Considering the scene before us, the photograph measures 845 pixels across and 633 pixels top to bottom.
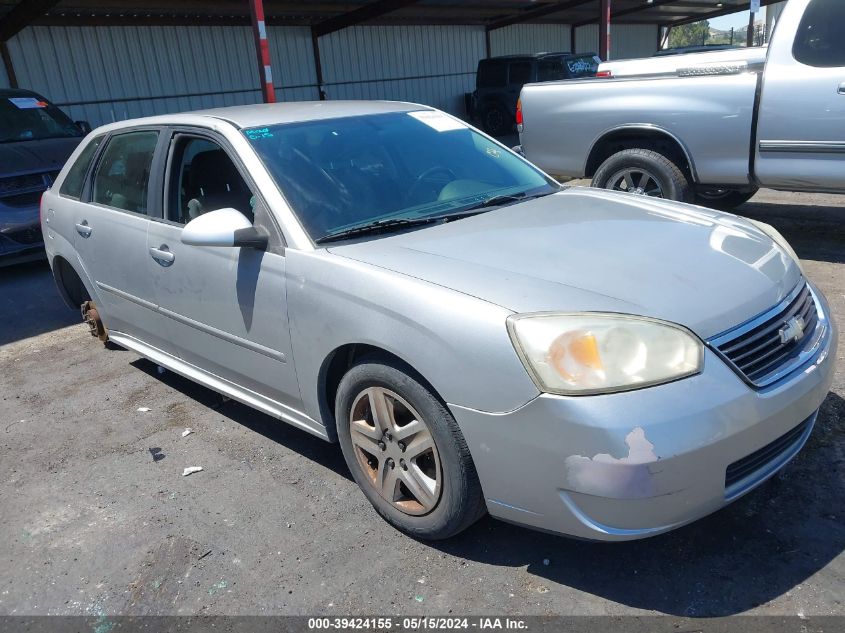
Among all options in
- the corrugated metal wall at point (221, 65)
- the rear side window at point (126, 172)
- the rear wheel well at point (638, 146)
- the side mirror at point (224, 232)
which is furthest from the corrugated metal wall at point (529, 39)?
the side mirror at point (224, 232)

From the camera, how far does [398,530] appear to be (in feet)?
9.49

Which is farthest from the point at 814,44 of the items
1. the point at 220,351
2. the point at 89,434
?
the point at 89,434

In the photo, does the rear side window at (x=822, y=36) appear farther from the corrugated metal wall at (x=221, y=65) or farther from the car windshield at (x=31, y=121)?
the corrugated metal wall at (x=221, y=65)

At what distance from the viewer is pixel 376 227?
306 centimetres

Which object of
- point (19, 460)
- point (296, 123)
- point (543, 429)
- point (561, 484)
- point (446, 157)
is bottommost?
point (19, 460)

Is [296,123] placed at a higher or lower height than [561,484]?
higher

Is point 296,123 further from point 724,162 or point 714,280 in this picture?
point 724,162

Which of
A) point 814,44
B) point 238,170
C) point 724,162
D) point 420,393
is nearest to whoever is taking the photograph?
point 420,393

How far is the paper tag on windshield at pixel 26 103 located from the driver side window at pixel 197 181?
632 centimetres

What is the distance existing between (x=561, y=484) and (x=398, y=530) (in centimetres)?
91

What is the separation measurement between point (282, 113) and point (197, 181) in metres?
0.61

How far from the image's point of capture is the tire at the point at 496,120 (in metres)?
18.4

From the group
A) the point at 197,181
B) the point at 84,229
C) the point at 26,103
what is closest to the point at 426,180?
the point at 197,181

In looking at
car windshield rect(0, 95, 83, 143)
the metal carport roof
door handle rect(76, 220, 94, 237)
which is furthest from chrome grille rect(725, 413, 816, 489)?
the metal carport roof
